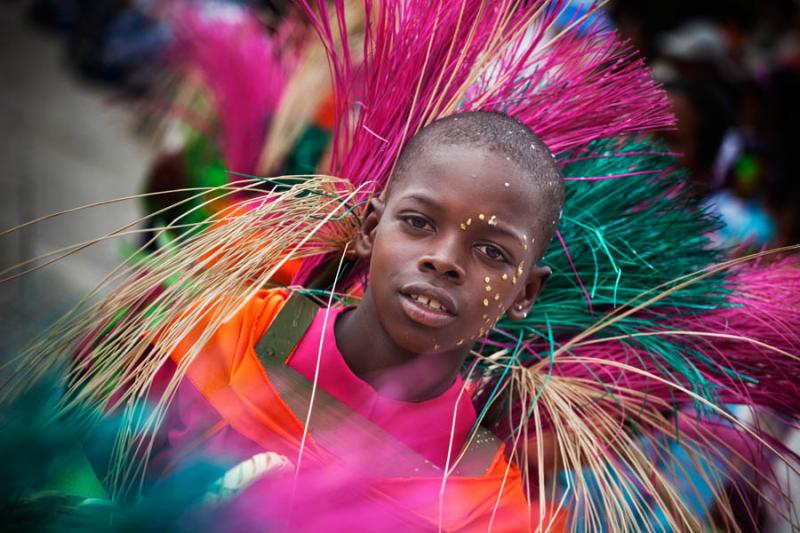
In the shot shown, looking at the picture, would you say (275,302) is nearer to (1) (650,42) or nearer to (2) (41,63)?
(1) (650,42)

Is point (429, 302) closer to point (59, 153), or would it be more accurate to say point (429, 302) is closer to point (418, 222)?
point (418, 222)

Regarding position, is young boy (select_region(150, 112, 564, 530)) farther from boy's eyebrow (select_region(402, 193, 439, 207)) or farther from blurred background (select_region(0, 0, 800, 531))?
blurred background (select_region(0, 0, 800, 531))

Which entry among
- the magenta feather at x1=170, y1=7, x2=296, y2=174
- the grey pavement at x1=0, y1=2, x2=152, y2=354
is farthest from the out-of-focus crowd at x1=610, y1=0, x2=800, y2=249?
the grey pavement at x1=0, y1=2, x2=152, y2=354

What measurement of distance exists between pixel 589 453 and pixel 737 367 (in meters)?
0.38

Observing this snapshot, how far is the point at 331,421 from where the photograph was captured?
126 centimetres

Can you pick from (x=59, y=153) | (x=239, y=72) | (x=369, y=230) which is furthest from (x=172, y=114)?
(x=369, y=230)

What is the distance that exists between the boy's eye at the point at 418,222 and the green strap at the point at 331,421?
9.2 inches

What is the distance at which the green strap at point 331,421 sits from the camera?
1243 millimetres

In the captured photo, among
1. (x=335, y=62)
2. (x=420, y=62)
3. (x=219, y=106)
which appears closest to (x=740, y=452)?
(x=420, y=62)

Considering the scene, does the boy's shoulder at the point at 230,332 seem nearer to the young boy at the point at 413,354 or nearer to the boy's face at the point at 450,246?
the young boy at the point at 413,354

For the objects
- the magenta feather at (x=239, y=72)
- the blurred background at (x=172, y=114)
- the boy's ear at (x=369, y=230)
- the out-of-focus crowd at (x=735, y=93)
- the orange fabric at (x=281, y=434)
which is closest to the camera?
the orange fabric at (x=281, y=434)

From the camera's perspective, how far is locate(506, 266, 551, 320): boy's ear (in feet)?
4.54

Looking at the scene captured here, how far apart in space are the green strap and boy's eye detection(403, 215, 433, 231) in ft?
0.77

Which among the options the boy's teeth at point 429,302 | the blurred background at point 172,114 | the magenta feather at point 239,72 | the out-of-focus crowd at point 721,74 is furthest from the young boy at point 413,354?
the magenta feather at point 239,72
